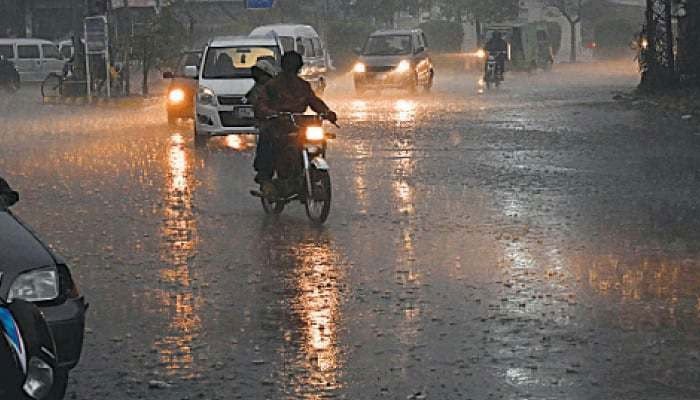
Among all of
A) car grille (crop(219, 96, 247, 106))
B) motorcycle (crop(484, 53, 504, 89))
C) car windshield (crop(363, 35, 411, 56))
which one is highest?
car windshield (crop(363, 35, 411, 56))

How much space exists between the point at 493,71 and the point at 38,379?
40.5 meters

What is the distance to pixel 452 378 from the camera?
24.1ft

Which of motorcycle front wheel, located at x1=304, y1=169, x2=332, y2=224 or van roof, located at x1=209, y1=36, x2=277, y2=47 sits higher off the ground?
van roof, located at x1=209, y1=36, x2=277, y2=47

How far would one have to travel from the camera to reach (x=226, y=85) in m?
23.8

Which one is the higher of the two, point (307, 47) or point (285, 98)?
point (285, 98)

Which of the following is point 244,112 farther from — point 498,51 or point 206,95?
point 498,51

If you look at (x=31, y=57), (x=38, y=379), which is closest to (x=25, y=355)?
(x=38, y=379)

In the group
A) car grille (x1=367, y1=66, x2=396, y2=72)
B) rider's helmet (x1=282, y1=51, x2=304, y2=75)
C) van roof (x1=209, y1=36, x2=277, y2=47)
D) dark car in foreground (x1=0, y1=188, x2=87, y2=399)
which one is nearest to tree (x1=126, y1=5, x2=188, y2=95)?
car grille (x1=367, y1=66, x2=396, y2=72)

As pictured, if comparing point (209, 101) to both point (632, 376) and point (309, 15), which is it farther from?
point (309, 15)

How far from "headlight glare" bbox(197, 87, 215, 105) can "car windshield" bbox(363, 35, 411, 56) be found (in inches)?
739

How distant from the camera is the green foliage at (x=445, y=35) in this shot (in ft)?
284

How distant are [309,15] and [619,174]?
61.5 metres

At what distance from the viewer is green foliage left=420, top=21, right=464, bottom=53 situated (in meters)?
86.6

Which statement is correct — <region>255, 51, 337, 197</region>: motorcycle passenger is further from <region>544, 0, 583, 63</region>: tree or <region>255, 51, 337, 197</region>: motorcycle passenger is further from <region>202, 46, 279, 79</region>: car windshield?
<region>544, 0, 583, 63</region>: tree
